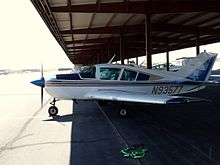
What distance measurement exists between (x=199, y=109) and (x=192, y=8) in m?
6.40

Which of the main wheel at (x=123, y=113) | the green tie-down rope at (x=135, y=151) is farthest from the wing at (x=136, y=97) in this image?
the green tie-down rope at (x=135, y=151)

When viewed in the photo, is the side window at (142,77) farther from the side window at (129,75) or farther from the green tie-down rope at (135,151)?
the green tie-down rope at (135,151)

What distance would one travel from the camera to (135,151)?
5676mm

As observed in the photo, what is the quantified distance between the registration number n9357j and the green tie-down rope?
18.3 feet

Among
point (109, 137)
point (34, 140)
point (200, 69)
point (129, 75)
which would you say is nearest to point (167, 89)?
point (129, 75)

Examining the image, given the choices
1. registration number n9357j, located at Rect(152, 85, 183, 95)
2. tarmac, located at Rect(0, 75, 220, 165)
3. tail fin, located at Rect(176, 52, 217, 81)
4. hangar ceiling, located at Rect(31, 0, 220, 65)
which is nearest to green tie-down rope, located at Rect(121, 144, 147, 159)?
tarmac, located at Rect(0, 75, 220, 165)

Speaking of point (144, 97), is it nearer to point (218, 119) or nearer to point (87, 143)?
point (218, 119)

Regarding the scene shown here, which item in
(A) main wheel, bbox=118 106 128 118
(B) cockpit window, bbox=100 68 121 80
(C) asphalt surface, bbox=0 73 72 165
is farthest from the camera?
(B) cockpit window, bbox=100 68 121 80

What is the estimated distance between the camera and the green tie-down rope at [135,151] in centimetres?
545

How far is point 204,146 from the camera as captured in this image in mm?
6051

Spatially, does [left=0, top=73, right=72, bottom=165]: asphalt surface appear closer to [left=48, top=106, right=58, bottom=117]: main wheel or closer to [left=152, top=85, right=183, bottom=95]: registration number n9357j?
[left=48, top=106, right=58, bottom=117]: main wheel

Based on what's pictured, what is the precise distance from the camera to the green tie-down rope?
5445mm

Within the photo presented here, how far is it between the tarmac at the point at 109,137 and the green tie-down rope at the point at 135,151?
0.11 m

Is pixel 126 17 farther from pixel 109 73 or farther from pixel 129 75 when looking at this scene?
pixel 109 73
